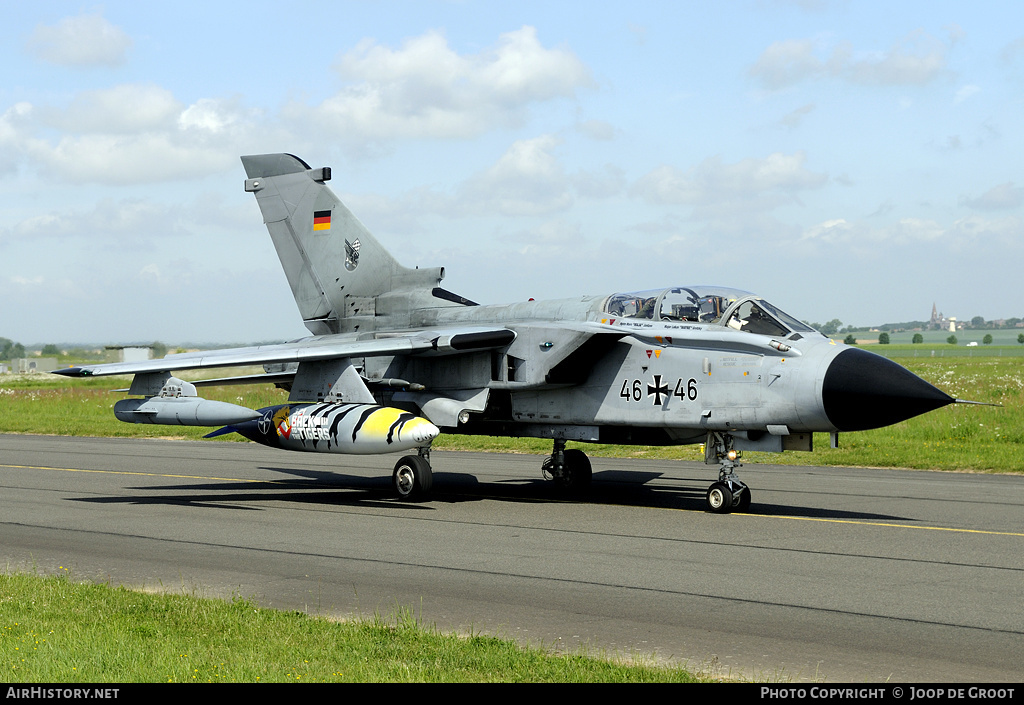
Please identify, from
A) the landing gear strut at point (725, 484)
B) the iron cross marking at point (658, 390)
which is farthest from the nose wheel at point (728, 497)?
the iron cross marking at point (658, 390)

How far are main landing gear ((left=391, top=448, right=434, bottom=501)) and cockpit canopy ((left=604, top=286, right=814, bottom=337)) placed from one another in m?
3.46

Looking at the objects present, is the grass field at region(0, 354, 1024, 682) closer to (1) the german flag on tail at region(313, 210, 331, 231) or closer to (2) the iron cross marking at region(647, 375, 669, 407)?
(2) the iron cross marking at region(647, 375, 669, 407)

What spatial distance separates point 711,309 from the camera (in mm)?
13219

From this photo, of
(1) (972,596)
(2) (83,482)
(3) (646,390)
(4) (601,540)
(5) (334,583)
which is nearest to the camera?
(1) (972,596)

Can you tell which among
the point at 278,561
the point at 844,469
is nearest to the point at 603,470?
the point at 844,469

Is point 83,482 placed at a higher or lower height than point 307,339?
lower

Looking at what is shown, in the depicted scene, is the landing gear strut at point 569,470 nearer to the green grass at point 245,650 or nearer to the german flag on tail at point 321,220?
the german flag on tail at point 321,220

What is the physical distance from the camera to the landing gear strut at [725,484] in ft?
42.6

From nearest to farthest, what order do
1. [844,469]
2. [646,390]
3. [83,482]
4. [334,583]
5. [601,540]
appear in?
[334,583] < [601,540] < [646,390] < [83,482] < [844,469]

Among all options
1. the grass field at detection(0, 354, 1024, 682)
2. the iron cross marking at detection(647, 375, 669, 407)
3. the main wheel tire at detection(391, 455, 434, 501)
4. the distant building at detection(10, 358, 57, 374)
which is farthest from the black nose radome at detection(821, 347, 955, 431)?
the distant building at detection(10, 358, 57, 374)

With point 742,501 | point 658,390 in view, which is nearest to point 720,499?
point 742,501

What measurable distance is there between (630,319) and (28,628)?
8.97m

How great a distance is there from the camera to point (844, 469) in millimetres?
19422
